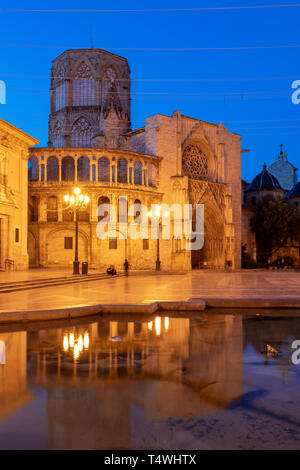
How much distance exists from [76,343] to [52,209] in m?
26.7

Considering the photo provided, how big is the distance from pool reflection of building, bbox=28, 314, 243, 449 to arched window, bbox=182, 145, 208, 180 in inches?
1282

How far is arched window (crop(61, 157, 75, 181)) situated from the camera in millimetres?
42031

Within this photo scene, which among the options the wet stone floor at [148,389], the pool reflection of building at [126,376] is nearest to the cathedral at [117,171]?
the pool reflection of building at [126,376]

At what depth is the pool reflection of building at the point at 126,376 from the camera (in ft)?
12.9

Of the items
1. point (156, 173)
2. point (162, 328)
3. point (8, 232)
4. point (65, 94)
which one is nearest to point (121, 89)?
point (65, 94)

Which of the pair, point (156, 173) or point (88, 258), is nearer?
point (88, 258)

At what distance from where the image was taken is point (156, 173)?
121ft

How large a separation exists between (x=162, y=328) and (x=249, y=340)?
2.04m

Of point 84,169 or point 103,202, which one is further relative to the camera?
point 84,169

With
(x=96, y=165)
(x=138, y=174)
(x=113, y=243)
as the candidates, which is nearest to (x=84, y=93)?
(x=138, y=174)

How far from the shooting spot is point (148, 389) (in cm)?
499

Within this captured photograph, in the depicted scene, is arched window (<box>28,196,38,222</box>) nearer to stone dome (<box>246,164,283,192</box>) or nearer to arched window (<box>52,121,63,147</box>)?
arched window (<box>52,121,63,147</box>)

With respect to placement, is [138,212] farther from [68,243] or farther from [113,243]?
[68,243]

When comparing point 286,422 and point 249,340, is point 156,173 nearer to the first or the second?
point 249,340
